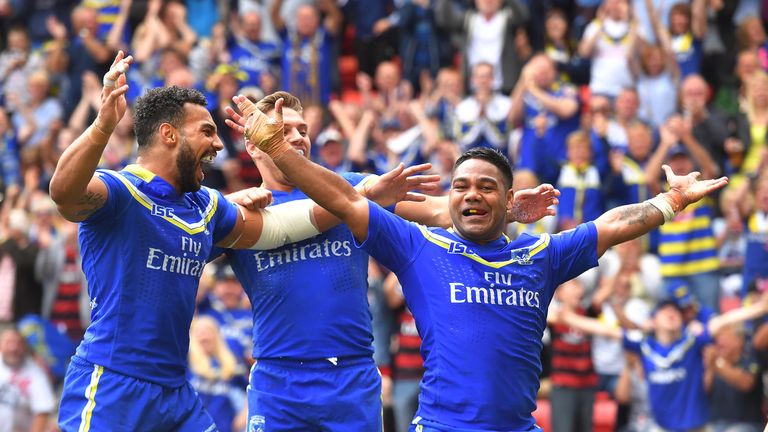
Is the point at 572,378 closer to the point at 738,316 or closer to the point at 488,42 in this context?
the point at 738,316

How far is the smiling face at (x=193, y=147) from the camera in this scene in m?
7.24

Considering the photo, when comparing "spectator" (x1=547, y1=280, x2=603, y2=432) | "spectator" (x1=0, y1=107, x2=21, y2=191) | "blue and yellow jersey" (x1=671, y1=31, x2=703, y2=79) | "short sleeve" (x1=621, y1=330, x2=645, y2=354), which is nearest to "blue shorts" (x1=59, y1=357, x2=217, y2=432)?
"spectator" (x1=547, y1=280, x2=603, y2=432)

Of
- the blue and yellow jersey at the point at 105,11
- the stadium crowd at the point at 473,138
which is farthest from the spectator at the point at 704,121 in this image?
the blue and yellow jersey at the point at 105,11

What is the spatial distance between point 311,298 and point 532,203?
1.37 metres

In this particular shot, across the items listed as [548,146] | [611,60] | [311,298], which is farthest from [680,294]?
[311,298]

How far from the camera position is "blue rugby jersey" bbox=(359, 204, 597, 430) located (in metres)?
6.75

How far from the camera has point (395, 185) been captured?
7.29m

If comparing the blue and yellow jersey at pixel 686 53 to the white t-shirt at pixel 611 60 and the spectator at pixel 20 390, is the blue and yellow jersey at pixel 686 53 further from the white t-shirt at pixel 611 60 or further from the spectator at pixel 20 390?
the spectator at pixel 20 390

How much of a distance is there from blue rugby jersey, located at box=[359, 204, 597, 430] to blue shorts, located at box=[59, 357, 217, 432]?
4.38 ft

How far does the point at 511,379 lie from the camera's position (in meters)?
6.81

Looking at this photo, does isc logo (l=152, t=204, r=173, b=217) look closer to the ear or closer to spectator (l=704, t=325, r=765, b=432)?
the ear

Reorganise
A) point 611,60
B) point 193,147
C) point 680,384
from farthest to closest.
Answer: point 611,60 → point 680,384 → point 193,147

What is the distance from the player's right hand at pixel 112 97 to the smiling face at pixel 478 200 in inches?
70.4

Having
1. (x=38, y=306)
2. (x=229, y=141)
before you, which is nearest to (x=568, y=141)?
(x=229, y=141)
